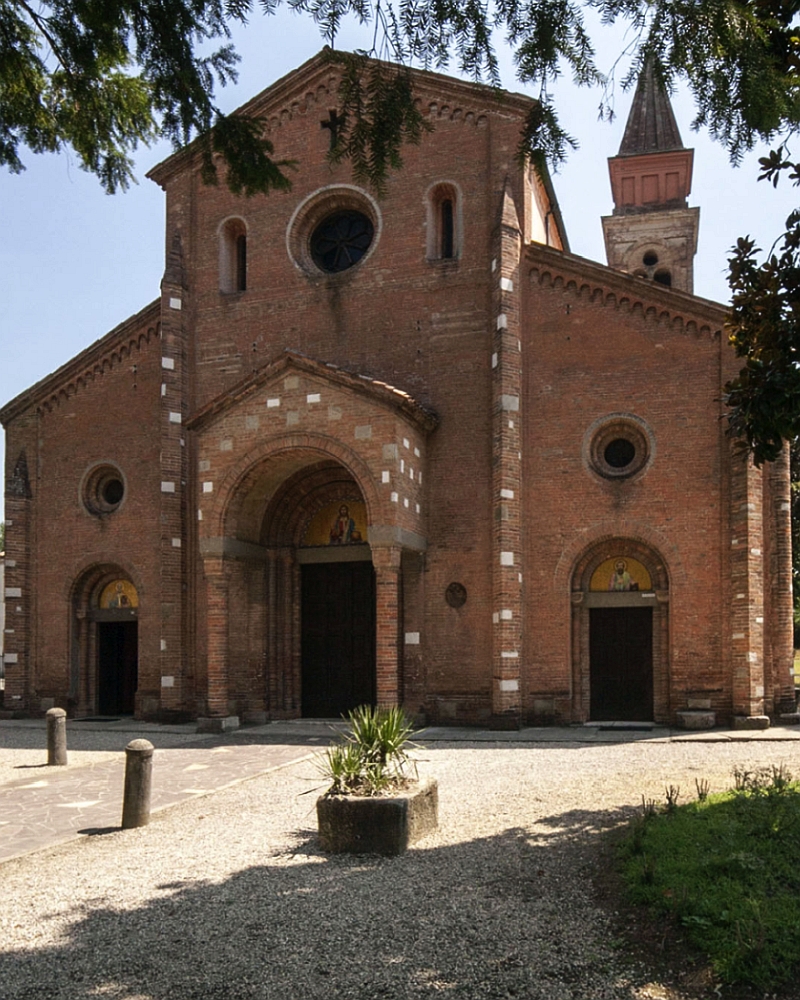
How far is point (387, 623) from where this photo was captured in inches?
628

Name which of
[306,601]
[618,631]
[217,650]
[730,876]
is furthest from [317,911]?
[306,601]

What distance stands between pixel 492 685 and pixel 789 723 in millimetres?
5198

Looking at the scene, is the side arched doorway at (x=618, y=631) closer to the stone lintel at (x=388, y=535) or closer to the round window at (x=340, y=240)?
the stone lintel at (x=388, y=535)

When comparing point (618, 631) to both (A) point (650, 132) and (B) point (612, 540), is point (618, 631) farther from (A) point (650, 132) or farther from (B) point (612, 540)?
(A) point (650, 132)

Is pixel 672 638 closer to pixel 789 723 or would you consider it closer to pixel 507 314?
pixel 789 723

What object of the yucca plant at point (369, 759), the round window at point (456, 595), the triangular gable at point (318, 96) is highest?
the triangular gable at point (318, 96)

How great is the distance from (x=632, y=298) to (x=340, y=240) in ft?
20.5

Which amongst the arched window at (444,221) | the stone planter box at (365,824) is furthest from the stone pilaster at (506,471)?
the stone planter box at (365,824)

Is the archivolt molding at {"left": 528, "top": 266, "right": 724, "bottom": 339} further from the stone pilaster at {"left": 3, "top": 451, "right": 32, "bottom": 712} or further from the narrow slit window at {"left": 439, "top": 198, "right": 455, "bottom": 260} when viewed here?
the stone pilaster at {"left": 3, "top": 451, "right": 32, "bottom": 712}

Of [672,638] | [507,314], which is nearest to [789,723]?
[672,638]

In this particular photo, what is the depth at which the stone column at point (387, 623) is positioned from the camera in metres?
15.8

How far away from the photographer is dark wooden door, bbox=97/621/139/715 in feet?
67.4

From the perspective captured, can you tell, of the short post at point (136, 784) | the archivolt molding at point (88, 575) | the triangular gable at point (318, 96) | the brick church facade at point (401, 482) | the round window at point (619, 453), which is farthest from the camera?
the archivolt molding at point (88, 575)

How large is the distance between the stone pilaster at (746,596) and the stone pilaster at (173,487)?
10.6m
